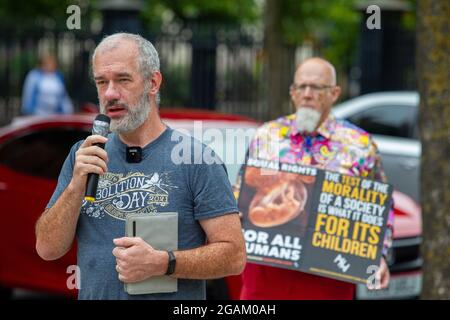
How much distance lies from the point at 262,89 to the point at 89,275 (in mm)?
14344

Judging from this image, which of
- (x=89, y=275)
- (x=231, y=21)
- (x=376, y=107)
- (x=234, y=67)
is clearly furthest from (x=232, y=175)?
(x=231, y=21)

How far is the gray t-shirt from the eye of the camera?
10.8 feet

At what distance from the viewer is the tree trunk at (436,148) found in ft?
18.2

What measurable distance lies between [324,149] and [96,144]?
2.10 metres

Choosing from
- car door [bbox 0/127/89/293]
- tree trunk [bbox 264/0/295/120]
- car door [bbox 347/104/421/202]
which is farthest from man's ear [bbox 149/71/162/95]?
tree trunk [bbox 264/0/295/120]

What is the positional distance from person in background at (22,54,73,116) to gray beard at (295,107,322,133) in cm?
1076

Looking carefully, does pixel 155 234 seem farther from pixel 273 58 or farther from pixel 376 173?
pixel 273 58

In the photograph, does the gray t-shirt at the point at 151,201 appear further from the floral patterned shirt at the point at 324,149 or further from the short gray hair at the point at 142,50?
the floral patterned shirt at the point at 324,149

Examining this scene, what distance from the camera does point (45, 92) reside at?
610 inches

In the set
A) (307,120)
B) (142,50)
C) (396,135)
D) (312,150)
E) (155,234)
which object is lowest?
(396,135)

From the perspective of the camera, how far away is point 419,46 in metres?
5.74

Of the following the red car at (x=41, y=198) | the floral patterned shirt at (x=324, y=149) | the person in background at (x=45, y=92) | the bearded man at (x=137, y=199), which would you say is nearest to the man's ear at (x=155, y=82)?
the bearded man at (x=137, y=199)

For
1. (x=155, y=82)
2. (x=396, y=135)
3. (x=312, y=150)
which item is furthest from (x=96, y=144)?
(x=396, y=135)
